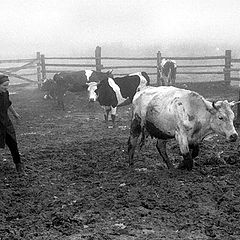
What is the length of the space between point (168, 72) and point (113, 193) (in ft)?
42.3

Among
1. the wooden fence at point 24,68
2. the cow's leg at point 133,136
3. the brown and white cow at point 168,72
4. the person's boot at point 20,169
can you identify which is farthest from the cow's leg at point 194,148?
the wooden fence at point 24,68

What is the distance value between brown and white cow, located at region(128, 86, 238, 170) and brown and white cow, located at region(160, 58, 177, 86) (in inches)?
442

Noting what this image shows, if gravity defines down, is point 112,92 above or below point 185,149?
above

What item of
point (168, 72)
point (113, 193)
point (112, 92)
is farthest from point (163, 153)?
point (168, 72)

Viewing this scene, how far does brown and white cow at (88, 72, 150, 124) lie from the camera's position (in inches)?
462

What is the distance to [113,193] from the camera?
580cm

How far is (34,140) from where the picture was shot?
956 centimetres

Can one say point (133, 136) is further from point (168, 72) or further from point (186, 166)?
point (168, 72)

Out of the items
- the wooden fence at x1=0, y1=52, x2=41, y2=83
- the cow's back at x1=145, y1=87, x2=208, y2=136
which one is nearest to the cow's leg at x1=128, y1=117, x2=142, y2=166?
the cow's back at x1=145, y1=87, x2=208, y2=136

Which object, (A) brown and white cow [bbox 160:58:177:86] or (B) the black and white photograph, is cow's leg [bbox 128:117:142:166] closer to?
(B) the black and white photograph

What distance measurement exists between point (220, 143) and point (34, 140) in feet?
14.1

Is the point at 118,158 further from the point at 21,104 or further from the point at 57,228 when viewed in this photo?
the point at 21,104

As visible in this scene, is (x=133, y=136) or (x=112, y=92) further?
(x=112, y=92)

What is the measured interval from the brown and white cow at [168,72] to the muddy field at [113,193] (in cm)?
896
